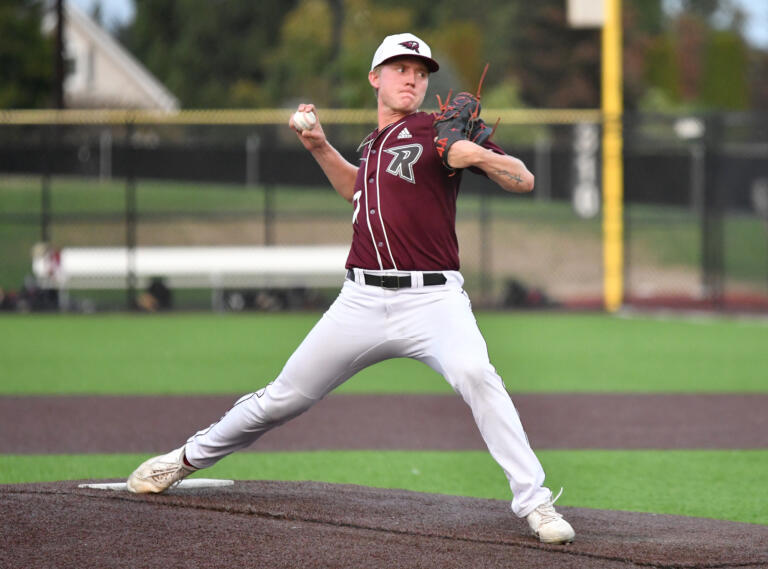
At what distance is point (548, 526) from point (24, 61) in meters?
37.6

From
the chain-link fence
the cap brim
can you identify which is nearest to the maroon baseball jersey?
the cap brim

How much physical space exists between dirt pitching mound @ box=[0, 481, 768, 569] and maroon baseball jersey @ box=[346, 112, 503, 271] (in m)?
1.16

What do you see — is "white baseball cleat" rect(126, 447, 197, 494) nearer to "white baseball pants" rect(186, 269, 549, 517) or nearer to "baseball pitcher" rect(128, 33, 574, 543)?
"white baseball pants" rect(186, 269, 549, 517)

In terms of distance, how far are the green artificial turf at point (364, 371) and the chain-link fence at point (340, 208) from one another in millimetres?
2577

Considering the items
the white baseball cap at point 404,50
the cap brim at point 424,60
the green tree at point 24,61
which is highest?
the green tree at point 24,61

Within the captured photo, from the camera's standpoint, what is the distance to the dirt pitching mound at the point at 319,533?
500 cm

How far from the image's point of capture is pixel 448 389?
11.6 m

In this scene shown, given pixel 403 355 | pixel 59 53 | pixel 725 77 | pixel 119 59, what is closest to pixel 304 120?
pixel 403 355

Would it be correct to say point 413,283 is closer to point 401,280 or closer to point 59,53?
point 401,280

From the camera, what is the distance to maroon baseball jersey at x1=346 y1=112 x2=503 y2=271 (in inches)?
219

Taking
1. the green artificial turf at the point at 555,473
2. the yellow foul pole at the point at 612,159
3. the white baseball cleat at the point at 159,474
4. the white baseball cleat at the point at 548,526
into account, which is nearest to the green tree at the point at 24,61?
the yellow foul pole at the point at 612,159

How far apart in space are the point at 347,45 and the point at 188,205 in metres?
21.8

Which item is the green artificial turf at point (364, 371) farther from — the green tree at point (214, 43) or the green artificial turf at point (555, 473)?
the green tree at point (214, 43)

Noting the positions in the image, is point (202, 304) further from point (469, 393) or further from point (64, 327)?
point (469, 393)
